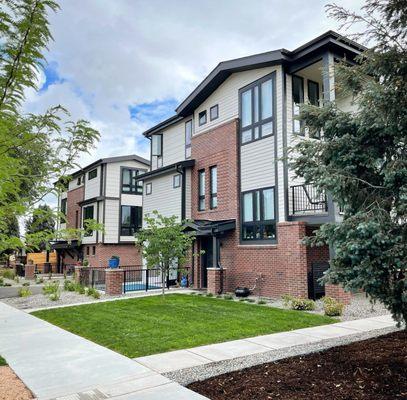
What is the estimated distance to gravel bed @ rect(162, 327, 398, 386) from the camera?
554cm

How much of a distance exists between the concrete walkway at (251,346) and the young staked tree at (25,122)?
3.59 meters

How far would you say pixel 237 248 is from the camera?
1598 centimetres

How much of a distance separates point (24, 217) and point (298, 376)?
4.12 m

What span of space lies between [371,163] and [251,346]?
157 inches

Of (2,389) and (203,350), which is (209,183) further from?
(2,389)

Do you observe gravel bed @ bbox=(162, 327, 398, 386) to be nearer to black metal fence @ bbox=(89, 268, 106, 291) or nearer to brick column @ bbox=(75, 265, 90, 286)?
black metal fence @ bbox=(89, 268, 106, 291)

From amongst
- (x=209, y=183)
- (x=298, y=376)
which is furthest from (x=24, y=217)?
(x=209, y=183)

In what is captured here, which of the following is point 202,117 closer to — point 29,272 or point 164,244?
point 164,244

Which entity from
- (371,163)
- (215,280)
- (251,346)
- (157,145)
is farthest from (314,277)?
(157,145)

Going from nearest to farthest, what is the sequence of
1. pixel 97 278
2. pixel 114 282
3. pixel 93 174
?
pixel 114 282 → pixel 97 278 → pixel 93 174

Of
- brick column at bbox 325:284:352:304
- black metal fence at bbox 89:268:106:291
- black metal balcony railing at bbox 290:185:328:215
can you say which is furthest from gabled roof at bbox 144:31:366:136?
black metal fence at bbox 89:268:106:291

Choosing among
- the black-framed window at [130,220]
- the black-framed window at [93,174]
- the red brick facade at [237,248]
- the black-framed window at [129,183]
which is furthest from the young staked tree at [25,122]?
the black-framed window at [93,174]

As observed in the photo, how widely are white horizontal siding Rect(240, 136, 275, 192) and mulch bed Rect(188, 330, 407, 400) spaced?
9.16 metres

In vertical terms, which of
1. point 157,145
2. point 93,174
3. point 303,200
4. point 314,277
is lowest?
point 314,277
